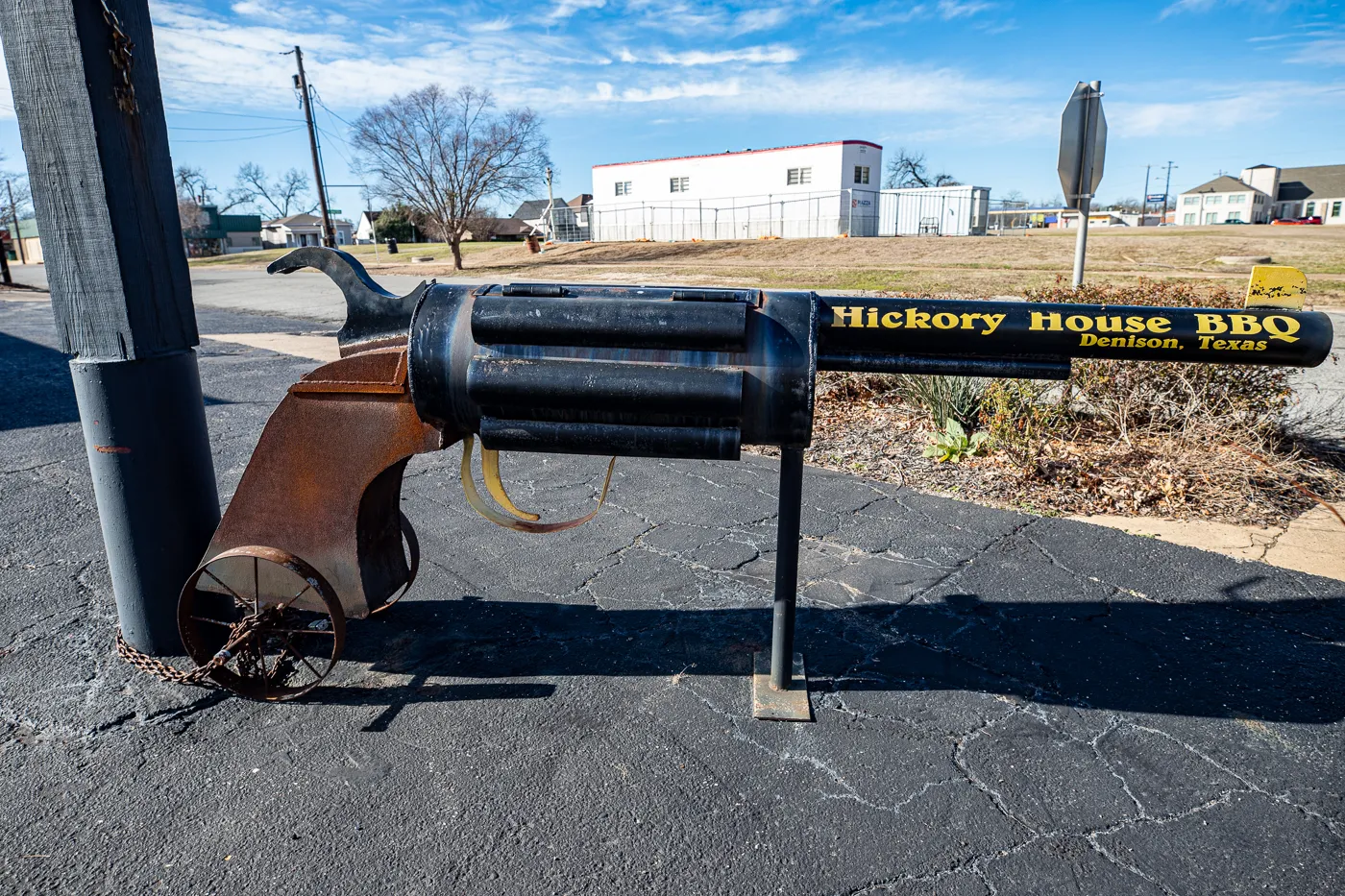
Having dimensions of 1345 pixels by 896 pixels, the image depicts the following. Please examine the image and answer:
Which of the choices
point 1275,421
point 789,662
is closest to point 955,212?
point 1275,421

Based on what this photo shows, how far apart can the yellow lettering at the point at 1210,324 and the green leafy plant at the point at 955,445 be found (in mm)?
3361

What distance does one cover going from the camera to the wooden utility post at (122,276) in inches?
102

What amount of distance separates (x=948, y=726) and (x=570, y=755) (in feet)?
4.11

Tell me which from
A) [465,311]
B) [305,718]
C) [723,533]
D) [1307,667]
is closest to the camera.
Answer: [465,311]

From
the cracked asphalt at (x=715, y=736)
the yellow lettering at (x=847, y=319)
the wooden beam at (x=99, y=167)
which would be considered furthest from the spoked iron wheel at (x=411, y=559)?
the yellow lettering at (x=847, y=319)

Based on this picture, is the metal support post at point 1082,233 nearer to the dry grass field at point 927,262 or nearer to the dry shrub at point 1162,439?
the dry shrub at point 1162,439

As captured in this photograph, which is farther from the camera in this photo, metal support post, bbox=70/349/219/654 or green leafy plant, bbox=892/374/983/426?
green leafy plant, bbox=892/374/983/426

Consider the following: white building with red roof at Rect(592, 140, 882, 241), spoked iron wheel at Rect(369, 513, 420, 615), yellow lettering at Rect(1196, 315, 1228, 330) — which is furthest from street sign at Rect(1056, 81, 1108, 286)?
white building with red roof at Rect(592, 140, 882, 241)

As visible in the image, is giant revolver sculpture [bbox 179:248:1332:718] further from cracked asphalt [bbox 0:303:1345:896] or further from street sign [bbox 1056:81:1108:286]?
street sign [bbox 1056:81:1108:286]

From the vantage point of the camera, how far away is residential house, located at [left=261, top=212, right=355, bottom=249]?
90375 mm

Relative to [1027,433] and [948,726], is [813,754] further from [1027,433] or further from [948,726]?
[1027,433]

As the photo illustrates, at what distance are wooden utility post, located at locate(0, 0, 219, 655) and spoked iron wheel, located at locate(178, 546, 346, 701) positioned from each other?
23 centimetres

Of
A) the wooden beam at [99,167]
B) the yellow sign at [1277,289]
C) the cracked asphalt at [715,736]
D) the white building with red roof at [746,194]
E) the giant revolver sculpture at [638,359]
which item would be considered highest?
the white building with red roof at [746,194]

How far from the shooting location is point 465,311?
2.39 meters
